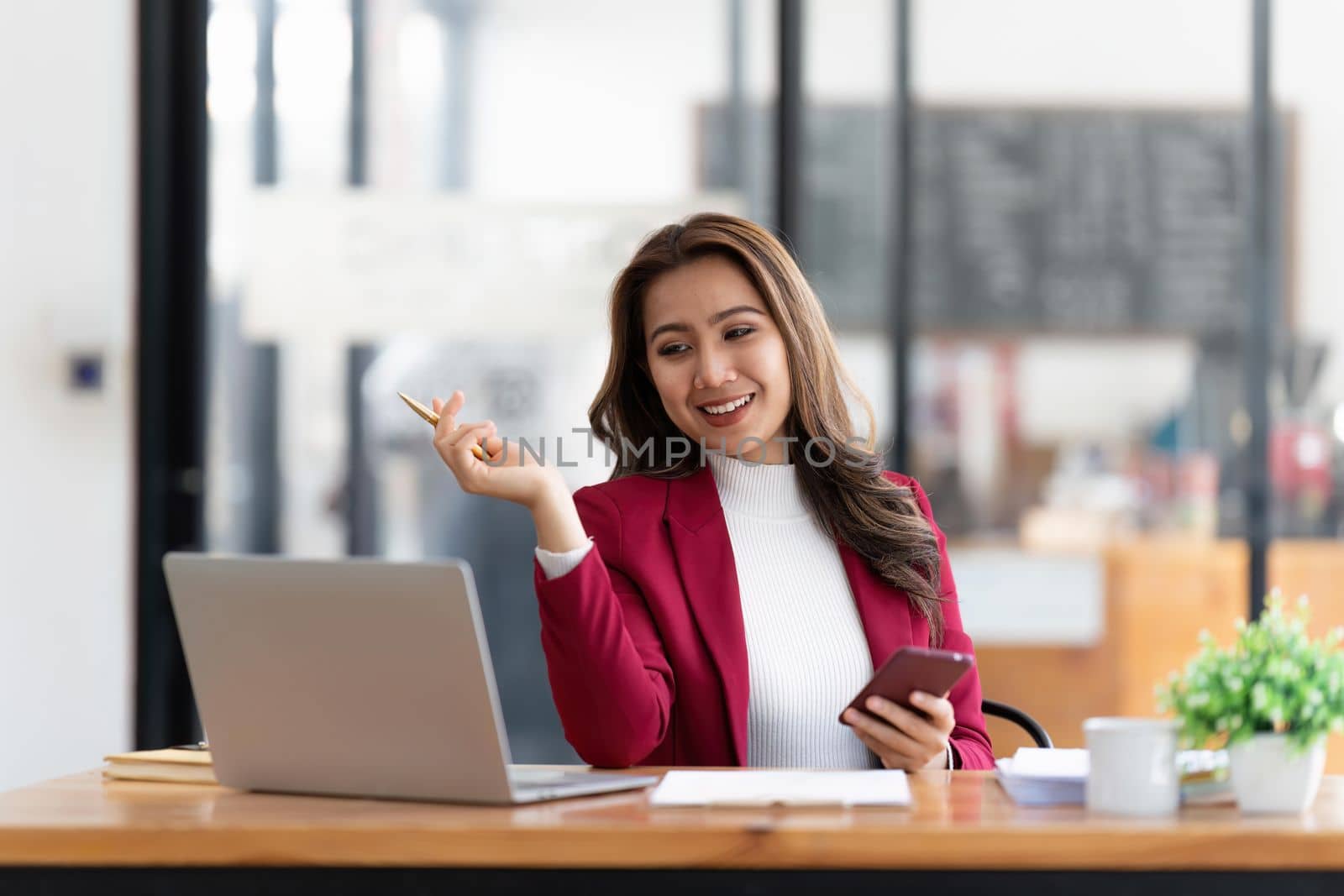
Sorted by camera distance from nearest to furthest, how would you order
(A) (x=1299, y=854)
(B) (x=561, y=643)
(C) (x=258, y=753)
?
(A) (x=1299, y=854), (C) (x=258, y=753), (B) (x=561, y=643)

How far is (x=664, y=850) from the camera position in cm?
112

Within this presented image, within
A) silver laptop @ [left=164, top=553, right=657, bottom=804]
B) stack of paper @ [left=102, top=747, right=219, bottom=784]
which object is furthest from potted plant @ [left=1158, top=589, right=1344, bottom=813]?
stack of paper @ [left=102, top=747, right=219, bottom=784]

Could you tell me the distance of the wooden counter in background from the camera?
143 inches

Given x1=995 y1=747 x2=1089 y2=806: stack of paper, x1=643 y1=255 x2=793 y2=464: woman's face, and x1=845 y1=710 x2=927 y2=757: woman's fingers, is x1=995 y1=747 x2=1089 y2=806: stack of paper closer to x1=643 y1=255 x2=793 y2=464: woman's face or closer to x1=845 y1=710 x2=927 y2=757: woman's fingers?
x1=845 y1=710 x2=927 y2=757: woman's fingers

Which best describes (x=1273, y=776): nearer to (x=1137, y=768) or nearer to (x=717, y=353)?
(x=1137, y=768)

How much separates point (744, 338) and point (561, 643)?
0.57 meters

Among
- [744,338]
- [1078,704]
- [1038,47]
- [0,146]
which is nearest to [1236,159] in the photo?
[1038,47]

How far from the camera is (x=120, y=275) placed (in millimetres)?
3582

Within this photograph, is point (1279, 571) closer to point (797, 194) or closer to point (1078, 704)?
point (1078, 704)

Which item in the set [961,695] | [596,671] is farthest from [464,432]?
[961,695]

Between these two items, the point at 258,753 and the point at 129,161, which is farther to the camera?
the point at 129,161

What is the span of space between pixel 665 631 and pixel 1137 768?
28.2 inches

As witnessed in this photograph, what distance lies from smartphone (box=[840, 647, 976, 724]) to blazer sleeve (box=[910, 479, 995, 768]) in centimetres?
19

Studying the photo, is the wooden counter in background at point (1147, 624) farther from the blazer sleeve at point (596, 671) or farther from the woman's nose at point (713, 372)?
the blazer sleeve at point (596, 671)
